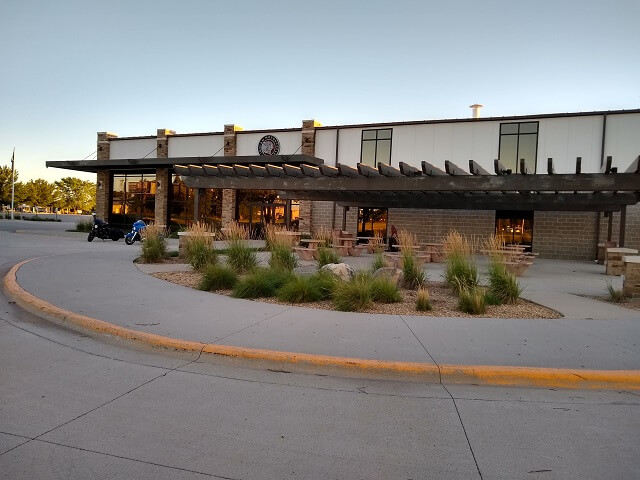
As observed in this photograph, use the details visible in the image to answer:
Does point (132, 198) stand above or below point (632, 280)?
above

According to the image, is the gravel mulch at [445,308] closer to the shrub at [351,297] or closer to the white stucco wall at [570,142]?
the shrub at [351,297]

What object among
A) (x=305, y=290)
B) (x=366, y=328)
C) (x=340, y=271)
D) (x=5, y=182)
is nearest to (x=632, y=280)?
(x=340, y=271)

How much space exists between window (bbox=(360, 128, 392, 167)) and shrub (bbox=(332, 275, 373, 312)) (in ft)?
60.5

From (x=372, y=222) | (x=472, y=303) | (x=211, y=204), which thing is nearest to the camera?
(x=472, y=303)

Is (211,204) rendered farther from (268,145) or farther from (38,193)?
(38,193)

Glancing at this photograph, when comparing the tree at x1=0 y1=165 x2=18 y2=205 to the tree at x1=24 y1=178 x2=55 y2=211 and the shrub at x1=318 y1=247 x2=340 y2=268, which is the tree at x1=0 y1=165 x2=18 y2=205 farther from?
the shrub at x1=318 y1=247 x2=340 y2=268

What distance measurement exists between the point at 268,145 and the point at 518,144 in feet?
44.2

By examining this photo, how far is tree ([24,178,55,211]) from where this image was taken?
85.1 meters

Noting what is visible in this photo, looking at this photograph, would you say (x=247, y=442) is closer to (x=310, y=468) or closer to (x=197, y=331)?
(x=310, y=468)

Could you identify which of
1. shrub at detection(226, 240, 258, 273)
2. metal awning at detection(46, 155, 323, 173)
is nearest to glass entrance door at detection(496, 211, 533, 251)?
metal awning at detection(46, 155, 323, 173)

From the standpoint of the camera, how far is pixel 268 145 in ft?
94.9

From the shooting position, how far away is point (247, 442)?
3719mm

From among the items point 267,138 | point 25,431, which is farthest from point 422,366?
point 267,138

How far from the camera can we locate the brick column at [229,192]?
30.0 m
